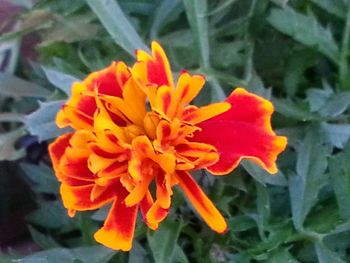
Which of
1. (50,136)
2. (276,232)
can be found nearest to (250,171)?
(276,232)

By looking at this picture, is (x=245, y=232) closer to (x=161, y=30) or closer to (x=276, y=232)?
(x=276, y=232)

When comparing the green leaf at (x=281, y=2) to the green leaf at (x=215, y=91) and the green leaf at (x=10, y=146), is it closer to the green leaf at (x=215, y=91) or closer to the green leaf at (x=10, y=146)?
the green leaf at (x=215, y=91)

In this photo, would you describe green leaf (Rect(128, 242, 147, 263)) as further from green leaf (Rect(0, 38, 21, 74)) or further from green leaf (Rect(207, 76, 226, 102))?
green leaf (Rect(0, 38, 21, 74))

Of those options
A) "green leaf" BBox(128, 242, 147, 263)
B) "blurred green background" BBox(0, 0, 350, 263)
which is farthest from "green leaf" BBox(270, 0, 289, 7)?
"green leaf" BBox(128, 242, 147, 263)

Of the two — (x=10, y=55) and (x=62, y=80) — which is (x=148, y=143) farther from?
(x=10, y=55)

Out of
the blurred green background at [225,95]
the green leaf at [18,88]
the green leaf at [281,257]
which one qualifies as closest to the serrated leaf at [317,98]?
the blurred green background at [225,95]

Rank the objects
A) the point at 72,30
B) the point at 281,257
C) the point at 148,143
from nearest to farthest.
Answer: the point at 148,143, the point at 281,257, the point at 72,30

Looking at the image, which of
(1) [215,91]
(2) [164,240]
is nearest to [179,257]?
(2) [164,240]
